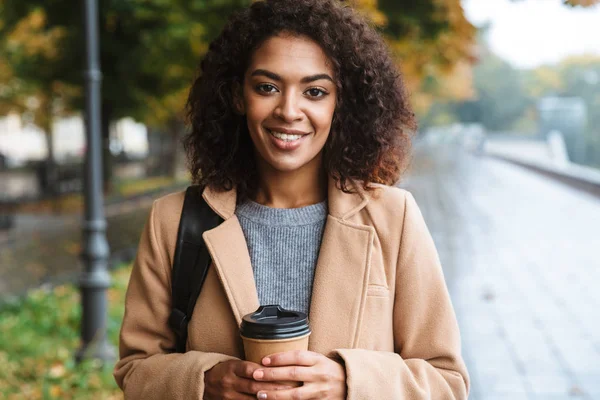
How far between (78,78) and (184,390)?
17401mm

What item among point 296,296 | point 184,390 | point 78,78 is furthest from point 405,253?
point 78,78

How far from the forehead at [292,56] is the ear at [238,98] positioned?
176mm

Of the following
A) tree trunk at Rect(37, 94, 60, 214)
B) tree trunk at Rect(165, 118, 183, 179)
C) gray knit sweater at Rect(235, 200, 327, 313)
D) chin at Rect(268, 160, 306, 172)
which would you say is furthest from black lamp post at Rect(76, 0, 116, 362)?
tree trunk at Rect(165, 118, 183, 179)

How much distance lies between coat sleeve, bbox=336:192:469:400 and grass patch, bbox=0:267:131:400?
420 centimetres

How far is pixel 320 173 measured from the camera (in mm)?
2273

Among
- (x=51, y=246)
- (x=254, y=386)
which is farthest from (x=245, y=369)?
(x=51, y=246)

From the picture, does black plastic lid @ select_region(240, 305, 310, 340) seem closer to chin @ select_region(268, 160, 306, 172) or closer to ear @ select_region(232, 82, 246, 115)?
chin @ select_region(268, 160, 306, 172)

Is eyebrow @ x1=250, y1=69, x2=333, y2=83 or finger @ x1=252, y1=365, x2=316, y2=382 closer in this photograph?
finger @ x1=252, y1=365, x2=316, y2=382

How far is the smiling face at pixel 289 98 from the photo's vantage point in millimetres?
2012

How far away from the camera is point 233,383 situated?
72.6 inches

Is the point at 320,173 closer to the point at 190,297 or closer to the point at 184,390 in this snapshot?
the point at 190,297

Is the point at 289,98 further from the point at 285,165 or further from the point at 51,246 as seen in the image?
the point at 51,246

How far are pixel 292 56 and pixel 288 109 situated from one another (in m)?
0.15

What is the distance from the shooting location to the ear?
2.22 metres
